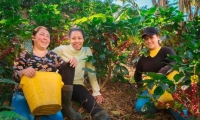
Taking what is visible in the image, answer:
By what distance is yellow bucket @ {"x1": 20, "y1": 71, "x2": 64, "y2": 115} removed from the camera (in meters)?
1.99

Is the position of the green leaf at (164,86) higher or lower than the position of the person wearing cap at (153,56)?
lower

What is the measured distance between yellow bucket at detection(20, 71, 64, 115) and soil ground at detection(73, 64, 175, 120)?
2.06 ft

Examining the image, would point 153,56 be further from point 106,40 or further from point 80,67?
point 80,67

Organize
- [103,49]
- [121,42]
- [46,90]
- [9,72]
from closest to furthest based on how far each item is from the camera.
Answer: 1. [46,90]
2. [9,72]
3. [103,49]
4. [121,42]

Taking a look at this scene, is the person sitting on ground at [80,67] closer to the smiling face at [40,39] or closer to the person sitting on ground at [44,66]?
the person sitting on ground at [44,66]

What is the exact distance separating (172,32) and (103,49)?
1367mm

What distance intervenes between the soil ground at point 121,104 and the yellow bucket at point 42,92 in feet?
2.06

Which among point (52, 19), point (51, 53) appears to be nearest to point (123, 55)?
point (51, 53)

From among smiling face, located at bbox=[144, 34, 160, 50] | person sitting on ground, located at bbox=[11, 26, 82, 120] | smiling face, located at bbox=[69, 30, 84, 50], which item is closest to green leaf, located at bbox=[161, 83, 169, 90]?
person sitting on ground, located at bbox=[11, 26, 82, 120]

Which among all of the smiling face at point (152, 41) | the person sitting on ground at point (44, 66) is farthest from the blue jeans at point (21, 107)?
the smiling face at point (152, 41)

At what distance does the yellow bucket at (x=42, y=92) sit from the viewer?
199 centimetres

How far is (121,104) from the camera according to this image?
3100 millimetres

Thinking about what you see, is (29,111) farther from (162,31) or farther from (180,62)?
(162,31)

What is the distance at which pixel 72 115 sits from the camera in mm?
2426
